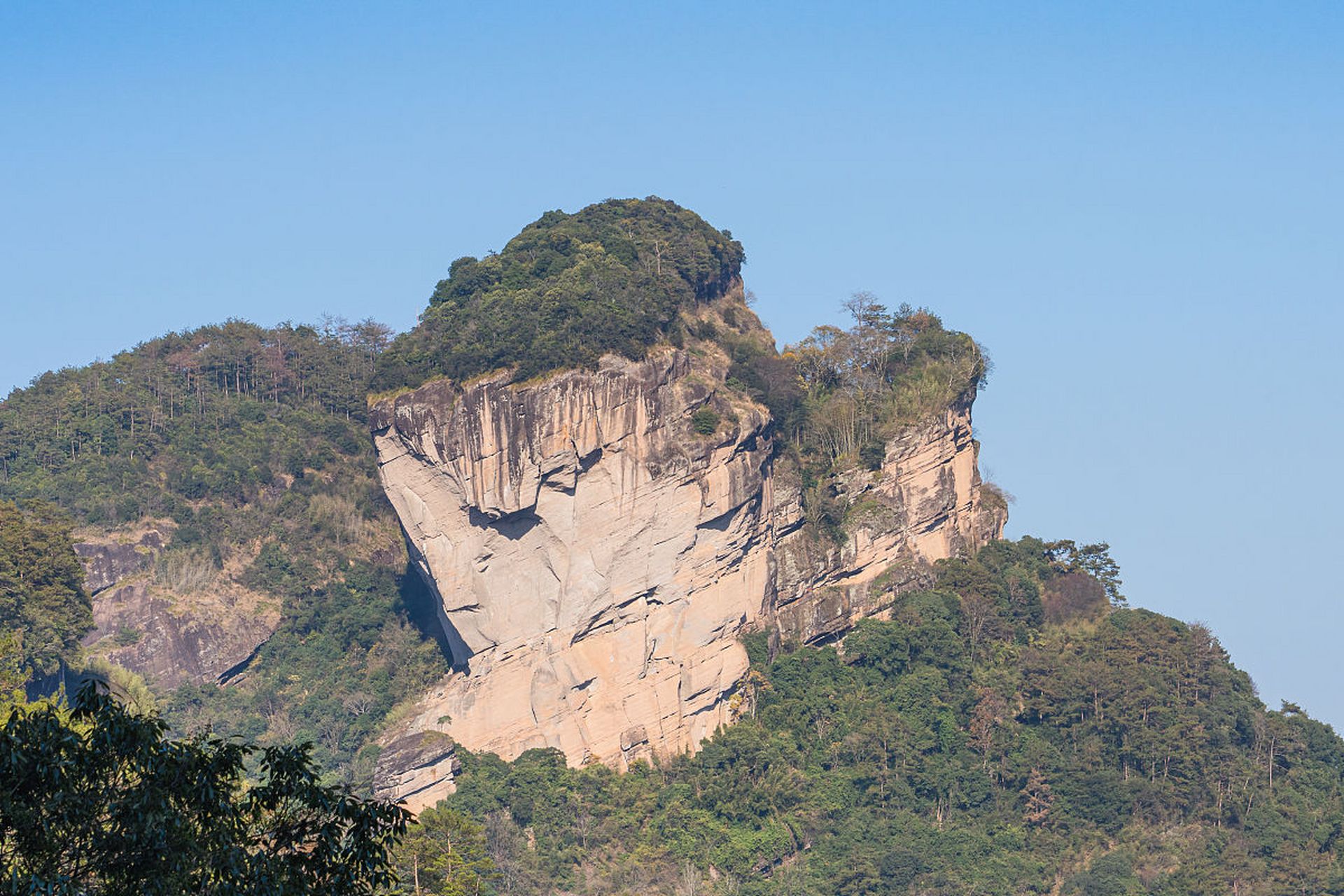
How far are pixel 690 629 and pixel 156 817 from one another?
125 ft

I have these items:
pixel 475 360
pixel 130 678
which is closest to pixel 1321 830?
pixel 475 360

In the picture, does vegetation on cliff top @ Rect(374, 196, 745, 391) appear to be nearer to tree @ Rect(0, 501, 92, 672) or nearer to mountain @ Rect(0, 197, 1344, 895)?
mountain @ Rect(0, 197, 1344, 895)

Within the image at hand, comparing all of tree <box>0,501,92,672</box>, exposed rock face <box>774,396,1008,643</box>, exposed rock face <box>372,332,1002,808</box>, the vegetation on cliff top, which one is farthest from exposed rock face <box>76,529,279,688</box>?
exposed rock face <box>774,396,1008,643</box>

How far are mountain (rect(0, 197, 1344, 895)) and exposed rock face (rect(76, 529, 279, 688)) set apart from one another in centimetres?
10

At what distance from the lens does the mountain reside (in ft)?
172

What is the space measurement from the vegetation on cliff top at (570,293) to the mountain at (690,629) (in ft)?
0.50

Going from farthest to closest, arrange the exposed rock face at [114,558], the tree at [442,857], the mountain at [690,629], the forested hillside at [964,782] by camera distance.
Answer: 1. the exposed rock face at [114,558]
2. the mountain at [690,629]
3. the forested hillside at [964,782]
4. the tree at [442,857]

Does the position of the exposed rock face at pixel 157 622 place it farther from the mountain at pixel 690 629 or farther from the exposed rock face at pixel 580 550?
the exposed rock face at pixel 580 550

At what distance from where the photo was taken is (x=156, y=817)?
55.9 feet

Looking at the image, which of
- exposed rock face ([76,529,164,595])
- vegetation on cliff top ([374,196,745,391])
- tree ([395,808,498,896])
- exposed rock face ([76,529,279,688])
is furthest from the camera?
exposed rock face ([76,529,164,595])

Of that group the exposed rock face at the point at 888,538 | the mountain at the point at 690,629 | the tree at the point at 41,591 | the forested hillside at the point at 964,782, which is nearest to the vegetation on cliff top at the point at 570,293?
the mountain at the point at 690,629

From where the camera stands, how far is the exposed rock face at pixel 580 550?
5288cm

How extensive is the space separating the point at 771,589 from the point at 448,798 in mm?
11399

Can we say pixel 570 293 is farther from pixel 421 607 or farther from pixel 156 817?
pixel 156 817
